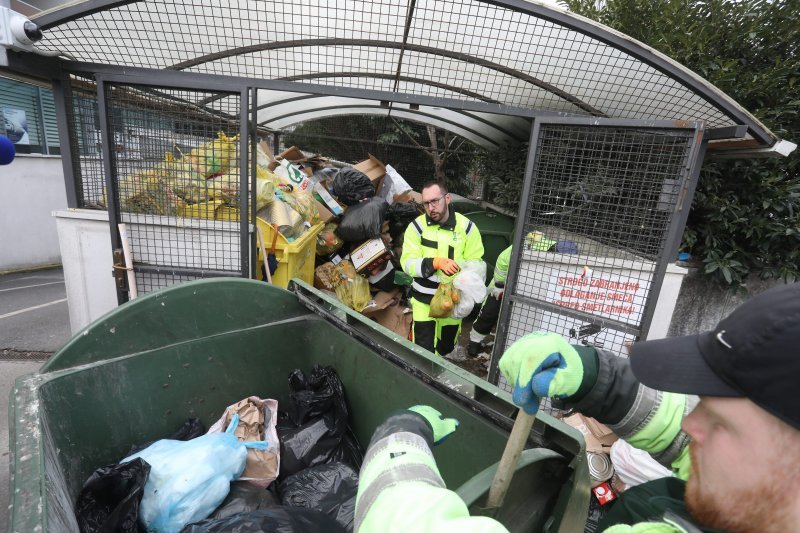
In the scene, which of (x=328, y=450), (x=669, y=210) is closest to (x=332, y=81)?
(x=669, y=210)

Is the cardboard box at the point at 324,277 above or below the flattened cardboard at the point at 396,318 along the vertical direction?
above

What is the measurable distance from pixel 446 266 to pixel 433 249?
30cm

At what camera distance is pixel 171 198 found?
3088mm

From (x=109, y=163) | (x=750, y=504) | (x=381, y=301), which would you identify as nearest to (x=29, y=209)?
(x=109, y=163)

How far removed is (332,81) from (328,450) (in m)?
3.54

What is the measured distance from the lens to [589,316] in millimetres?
2854

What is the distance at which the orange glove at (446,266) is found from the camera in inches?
123

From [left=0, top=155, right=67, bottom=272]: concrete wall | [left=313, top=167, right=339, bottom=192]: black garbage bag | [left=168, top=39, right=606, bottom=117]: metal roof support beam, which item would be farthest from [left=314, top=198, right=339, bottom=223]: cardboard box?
[left=0, top=155, right=67, bottom=272]: concrete wall

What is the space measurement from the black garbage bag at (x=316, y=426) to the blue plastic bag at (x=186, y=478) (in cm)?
24

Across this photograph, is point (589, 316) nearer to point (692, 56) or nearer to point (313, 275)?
point (313, 275)

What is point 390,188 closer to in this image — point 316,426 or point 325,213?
point 325,213

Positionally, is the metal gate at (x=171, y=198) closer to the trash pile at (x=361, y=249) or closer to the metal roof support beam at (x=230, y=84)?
the metal roof support beam at (x=230, y=84)

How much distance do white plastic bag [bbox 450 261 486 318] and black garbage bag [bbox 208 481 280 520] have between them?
2014mm

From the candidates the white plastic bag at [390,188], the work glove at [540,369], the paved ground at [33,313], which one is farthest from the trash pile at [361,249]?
the paved ground at [33,313]
